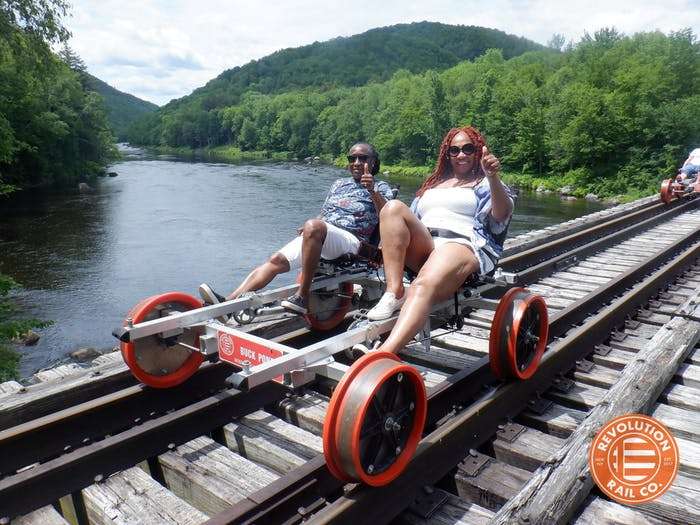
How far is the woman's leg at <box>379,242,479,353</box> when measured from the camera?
262 centimetres

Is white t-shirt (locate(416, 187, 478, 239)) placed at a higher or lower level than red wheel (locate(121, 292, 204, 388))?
higher

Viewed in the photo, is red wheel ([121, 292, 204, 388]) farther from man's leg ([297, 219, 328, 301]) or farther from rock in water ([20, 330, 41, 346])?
rock in water ([20, 330, 41, 346])

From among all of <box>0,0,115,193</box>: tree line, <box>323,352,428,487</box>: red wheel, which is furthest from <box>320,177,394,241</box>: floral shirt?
<box>0,0,115,193</box>: tree line

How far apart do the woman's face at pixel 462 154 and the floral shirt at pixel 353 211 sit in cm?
79

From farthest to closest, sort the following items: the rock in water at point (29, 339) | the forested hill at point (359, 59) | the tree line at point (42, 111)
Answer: the forested hill at point (359, 59)
the tree line at point (42, 111)
the rock in water at point (29, 339)

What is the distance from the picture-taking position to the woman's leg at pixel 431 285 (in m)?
2.62

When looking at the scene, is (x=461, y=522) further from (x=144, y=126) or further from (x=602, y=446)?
(x=144, y=126)

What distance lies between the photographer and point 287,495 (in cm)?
217

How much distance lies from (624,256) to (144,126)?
147 m

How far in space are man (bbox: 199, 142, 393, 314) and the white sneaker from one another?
2.61 ft

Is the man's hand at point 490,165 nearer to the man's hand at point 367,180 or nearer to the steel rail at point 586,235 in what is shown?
the man's hand at point 367,180

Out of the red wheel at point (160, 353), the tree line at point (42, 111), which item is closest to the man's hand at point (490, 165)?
the red wheel at point (160, 353)

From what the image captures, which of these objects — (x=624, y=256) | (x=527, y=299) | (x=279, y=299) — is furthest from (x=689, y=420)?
(x=624, y=256)

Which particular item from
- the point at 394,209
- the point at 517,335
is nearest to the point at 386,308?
the point at 394,209
